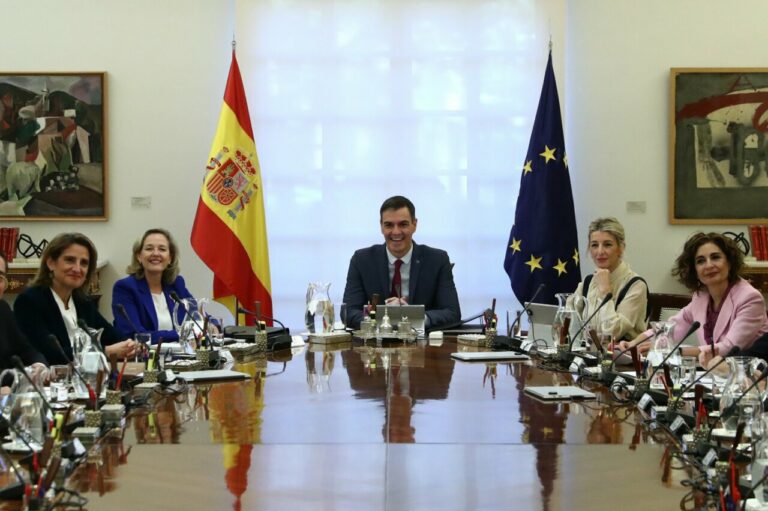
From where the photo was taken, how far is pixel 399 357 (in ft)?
11.7

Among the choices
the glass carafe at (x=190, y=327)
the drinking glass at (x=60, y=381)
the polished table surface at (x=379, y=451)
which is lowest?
the polished table surface at (x=379, y=451)

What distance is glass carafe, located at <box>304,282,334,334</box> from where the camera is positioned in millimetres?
4250

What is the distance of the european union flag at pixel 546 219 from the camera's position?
592 cm

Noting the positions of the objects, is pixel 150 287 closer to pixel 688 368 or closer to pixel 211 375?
pixel 211 375

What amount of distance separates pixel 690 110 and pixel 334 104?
2479 millimetres

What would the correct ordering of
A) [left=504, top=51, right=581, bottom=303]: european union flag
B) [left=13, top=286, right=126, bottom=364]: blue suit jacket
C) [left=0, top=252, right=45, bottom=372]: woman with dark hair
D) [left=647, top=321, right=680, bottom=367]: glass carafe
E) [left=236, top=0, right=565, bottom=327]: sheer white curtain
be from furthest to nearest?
[left=236, top=0, right=565, bottom=327]: sheer white curtain < [left=504, top=51, right=581, bottom=303]: european union flag < [left=13, top=286, right=126, bottom=364]: blue suit jacket < [left=0, top=252, right=45, bottom=372]: woman with dark hair < [left=647, top=321, right=680, bottom=367]: glass carafe

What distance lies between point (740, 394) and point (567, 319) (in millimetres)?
1410

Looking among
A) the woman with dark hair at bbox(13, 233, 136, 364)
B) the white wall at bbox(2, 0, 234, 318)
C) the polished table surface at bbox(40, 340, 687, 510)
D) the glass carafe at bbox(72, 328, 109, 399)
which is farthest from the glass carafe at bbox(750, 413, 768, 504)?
the white wall at bbox(2, 0, 234, 318)

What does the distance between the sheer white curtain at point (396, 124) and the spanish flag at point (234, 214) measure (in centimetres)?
31

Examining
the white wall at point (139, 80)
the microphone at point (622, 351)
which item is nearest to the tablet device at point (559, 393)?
the microphone at point (622, 351)

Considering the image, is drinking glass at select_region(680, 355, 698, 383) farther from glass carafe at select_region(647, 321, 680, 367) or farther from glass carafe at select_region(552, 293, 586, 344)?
glass carafe at select_region(552, 293, 586, 344)

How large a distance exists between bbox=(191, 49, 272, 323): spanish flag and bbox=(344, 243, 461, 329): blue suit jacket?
3.88ft

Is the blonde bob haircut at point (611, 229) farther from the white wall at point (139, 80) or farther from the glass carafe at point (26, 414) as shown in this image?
the glass carafe at point (26, 414)

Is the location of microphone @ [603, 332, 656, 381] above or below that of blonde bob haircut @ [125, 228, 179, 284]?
below
